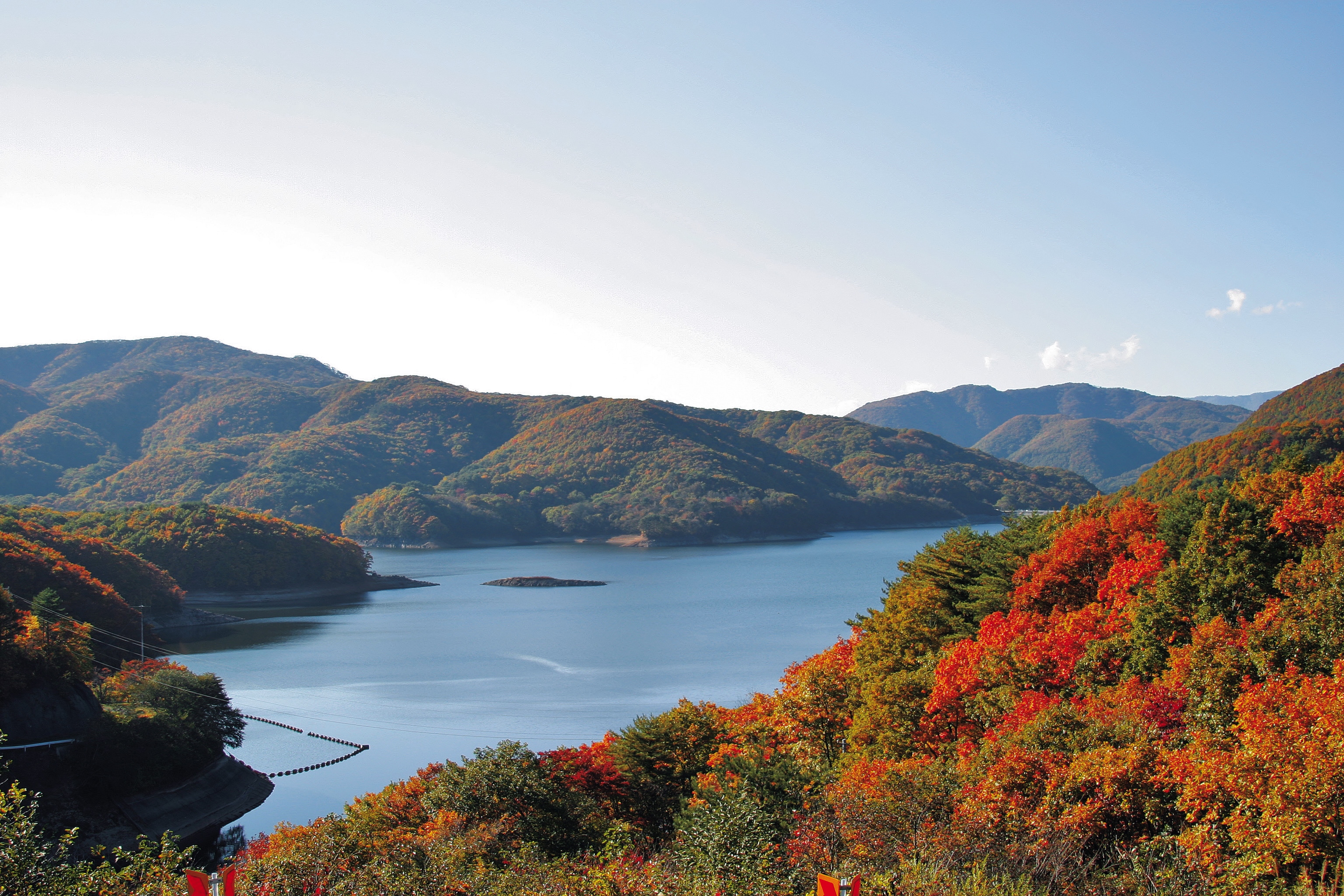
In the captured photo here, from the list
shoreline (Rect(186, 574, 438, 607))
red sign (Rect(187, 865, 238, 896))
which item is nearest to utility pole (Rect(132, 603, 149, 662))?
shoreline (Rect(186, 574, 438, 607))

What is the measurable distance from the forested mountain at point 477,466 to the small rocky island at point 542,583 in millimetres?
44550

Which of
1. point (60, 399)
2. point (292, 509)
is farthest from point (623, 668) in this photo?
point (60, 399)

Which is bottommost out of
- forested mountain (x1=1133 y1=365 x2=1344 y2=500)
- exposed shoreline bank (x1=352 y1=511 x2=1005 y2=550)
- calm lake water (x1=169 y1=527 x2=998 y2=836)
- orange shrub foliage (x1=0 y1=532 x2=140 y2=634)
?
calm lake water (x1=169 y1=527 x2=998 y2=836)

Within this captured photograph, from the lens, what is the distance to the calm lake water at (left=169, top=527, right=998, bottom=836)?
34.1 metres

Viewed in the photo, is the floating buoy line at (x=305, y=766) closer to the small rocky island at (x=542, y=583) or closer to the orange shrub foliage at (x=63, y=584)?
the orange shrub foliage at (x=63, y=584)

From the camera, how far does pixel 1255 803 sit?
10.3 metres

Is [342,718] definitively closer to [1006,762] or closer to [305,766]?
[305,766]

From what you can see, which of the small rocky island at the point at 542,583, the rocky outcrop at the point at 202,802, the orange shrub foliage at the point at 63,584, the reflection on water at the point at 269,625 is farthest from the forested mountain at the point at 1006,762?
the small rocky island at the point at 542,583

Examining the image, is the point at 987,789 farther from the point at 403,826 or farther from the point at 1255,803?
the point at 403,826

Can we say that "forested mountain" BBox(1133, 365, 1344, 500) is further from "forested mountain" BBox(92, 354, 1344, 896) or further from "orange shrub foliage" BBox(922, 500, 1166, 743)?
"forested mountain" BBox(92, 354, 1344, 896)

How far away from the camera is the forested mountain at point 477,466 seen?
132750 mm

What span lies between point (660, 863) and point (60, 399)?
8564 inches

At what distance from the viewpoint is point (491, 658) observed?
51.0m

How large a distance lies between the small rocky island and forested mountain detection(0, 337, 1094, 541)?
44.5 m
